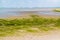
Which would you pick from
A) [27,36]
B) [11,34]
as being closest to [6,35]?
[11,34]

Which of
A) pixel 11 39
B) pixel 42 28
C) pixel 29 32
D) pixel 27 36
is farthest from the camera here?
pixel 42 28

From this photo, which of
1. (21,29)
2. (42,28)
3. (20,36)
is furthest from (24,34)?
(42,28)

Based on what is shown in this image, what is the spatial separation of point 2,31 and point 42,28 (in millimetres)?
3590


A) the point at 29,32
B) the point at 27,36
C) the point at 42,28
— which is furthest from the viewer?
the point at 42,28

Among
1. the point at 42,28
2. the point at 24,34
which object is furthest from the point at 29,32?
the point at 42,28

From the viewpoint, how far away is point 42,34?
1573cm

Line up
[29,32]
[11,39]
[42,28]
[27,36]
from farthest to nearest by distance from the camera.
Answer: [42,28] → [29,32] → [27,36] → [11,39]

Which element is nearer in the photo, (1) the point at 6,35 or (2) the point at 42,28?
(1) the point at 6,35

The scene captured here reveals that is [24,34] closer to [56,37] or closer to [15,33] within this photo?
[15,33]

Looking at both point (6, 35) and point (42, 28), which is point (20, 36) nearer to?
point (6, 35)

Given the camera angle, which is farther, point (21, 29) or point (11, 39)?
point (21, 29)

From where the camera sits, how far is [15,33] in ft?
51.6

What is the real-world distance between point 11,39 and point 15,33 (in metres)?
1.80

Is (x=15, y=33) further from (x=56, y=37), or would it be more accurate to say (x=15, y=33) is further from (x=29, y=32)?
(x=56, y=37)
